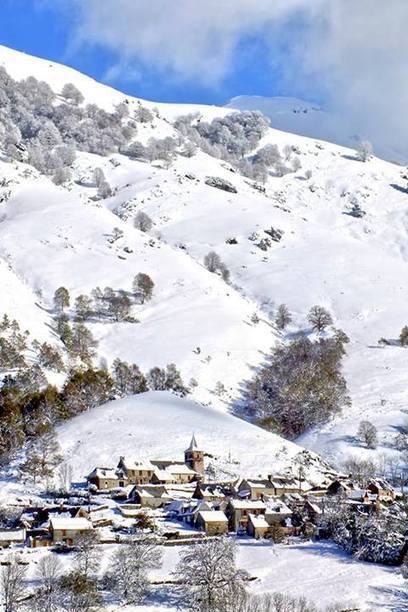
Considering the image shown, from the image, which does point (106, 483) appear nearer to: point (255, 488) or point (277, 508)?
point (255, 488)

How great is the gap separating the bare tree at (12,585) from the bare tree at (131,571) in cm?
593

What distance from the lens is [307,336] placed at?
154 meters

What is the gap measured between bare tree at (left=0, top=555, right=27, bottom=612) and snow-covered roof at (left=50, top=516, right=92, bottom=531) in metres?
8.51

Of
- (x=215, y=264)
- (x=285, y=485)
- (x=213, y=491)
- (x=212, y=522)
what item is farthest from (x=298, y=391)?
(x=215, y=264)

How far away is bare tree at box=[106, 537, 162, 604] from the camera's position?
5481cm

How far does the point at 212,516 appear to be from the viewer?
72.8 metres

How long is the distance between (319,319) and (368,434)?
50511 millimetres

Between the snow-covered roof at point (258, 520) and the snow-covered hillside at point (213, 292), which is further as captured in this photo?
the snow-covered hillside at point (213, 292)

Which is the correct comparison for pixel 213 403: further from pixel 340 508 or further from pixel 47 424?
pixel 340 508

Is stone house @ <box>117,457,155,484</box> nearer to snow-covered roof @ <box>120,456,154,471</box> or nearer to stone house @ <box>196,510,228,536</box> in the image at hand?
snow-covered roof @ <box>120,456,154,471</box>

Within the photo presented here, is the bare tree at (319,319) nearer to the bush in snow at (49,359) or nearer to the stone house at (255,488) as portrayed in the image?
the bush in snow at (49,359)

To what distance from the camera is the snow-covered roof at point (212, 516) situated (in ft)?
237

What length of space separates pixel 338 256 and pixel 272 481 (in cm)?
10881

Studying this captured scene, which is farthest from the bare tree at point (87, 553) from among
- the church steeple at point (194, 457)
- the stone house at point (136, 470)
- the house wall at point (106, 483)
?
the church steeple at point (194, 457)
